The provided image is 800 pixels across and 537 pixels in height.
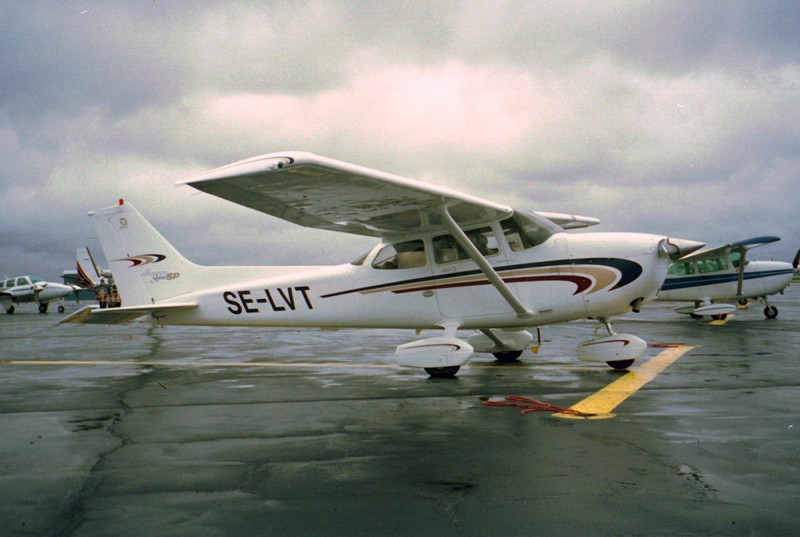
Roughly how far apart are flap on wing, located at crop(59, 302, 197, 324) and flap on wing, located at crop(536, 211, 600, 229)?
6.59m

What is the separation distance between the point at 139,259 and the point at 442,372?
5921 millimetres

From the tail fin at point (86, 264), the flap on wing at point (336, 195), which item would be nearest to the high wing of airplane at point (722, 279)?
the flap on wing at point (336, 195)

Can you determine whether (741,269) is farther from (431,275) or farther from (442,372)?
(442,372)

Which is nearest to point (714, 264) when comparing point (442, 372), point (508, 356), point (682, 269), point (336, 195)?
point (682, 269)

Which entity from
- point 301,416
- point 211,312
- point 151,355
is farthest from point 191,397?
point 151,355

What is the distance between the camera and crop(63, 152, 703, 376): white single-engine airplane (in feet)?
28.4

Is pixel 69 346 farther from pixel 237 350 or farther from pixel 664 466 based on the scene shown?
pixel 664 466

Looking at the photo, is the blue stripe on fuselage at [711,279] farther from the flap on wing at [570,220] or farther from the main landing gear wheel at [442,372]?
the main landing gear wheel at [442,372]

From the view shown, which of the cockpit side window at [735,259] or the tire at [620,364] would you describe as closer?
the tire at [620,364]

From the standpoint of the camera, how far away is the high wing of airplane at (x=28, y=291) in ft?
139

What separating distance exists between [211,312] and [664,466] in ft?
27.3

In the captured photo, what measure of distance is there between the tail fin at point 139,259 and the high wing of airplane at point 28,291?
3541 centimetres

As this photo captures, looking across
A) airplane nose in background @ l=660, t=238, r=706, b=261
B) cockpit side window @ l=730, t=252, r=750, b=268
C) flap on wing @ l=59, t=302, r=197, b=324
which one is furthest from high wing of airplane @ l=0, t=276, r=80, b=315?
airplane nose in background @ l=660, t=238, r=706, b=261

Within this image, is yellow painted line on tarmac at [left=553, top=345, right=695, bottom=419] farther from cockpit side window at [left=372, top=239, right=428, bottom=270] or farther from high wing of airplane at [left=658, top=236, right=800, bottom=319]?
high wing of airplane at [left=658, top=236, right=800, bottom=319]
